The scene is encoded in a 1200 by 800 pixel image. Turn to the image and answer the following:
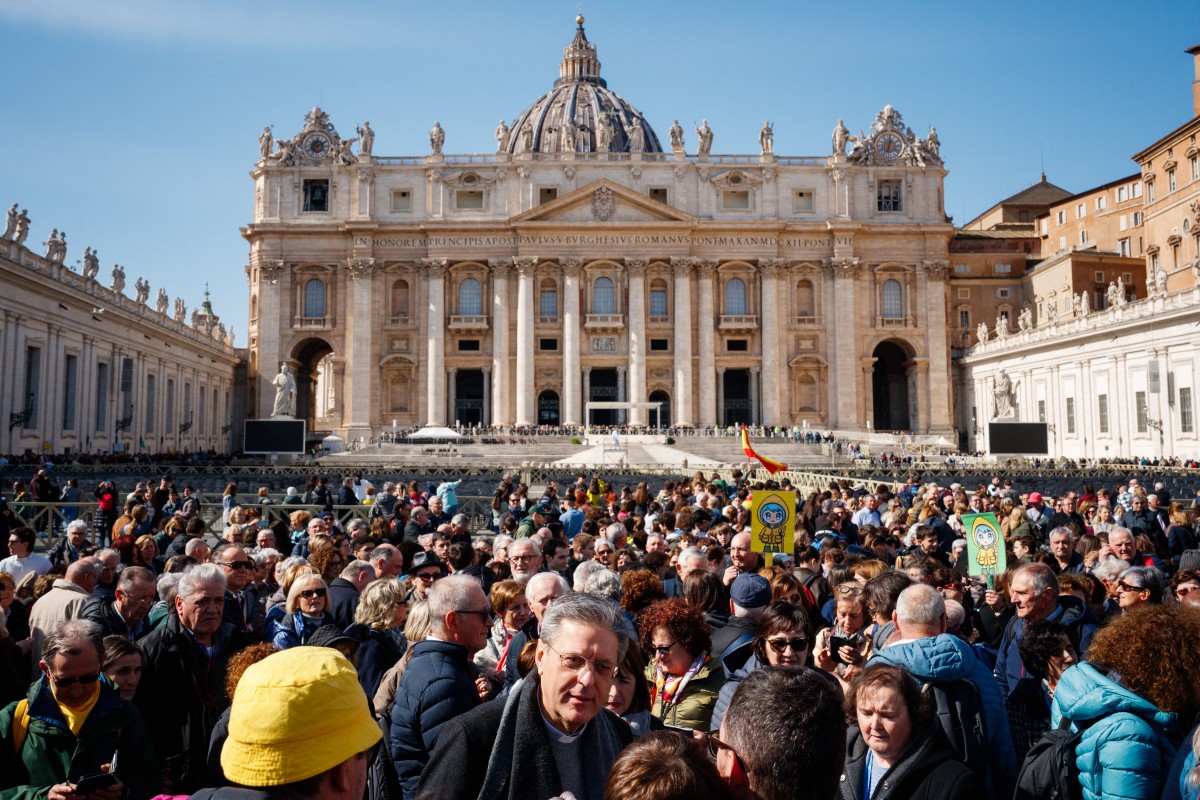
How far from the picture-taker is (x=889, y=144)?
2516 inches

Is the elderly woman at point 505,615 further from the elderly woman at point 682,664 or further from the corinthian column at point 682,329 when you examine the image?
the corinthian column at point 682,329

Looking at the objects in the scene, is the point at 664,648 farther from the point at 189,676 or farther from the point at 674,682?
the point at 189,676

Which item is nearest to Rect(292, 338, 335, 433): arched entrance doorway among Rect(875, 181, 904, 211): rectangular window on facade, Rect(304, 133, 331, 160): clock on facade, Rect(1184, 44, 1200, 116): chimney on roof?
Rect(304, 133, 331, 160): clock on facade

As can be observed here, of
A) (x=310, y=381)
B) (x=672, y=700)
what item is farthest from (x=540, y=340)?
(x=672, y=700)

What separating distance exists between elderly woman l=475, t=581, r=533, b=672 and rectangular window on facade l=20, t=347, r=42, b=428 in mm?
36783

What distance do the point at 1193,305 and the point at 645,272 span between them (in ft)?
107

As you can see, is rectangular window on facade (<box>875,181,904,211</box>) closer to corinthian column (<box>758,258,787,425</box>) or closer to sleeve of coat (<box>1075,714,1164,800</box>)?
corinthian column (<box>758,258,787,425</box>)

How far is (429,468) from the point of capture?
3584cm

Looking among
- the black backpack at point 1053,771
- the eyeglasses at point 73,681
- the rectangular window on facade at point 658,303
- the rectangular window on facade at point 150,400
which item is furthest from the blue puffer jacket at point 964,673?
the rectangular window on facade at point 658,303

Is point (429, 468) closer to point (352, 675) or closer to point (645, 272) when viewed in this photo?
point (645, 272)

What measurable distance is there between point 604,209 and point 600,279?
180 inches

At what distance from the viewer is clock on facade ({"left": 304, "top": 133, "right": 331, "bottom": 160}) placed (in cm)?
6272

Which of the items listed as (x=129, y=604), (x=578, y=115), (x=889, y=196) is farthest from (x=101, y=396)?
(x=578, y=115)

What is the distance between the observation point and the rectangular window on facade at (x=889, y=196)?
63.7 metres
